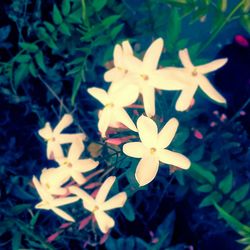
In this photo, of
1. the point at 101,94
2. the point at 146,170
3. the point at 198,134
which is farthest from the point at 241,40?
the point at 146,170

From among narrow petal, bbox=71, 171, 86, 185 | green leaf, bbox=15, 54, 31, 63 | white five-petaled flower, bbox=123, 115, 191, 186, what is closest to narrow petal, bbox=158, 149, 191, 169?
white five-petaled flower, bbox=123, 115, 191, 186

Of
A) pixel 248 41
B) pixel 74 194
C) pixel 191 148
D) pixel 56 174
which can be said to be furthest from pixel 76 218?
pixel 248 41

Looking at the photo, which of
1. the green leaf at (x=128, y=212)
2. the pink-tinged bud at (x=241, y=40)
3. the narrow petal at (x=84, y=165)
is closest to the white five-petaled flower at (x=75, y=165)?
the narrow petal at (x=84, y=165)

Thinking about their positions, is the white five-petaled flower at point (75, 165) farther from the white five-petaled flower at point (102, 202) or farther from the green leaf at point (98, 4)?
the green leaf at point (98, 4)

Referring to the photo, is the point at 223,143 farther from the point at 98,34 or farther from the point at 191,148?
the point at 98,34

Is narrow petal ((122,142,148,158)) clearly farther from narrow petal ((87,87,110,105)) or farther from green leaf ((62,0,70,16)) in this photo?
green leaf ((62,0,70,16))
